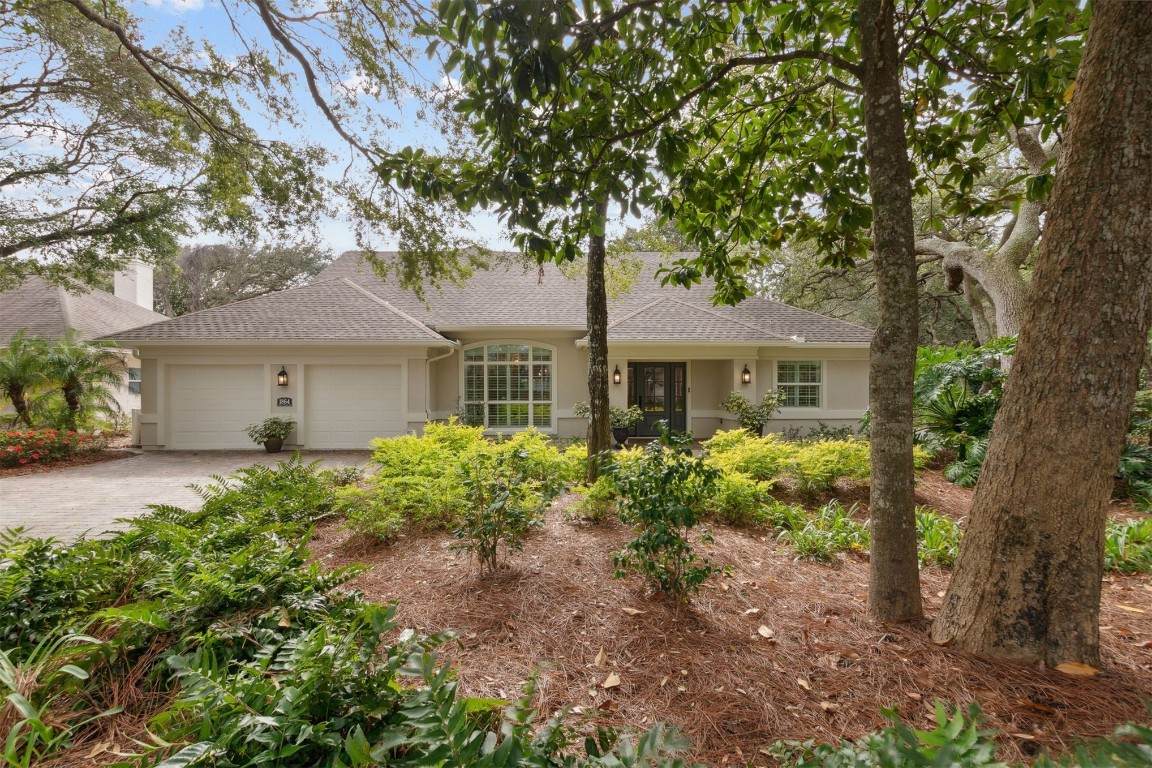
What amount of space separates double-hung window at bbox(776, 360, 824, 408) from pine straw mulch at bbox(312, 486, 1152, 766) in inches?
393

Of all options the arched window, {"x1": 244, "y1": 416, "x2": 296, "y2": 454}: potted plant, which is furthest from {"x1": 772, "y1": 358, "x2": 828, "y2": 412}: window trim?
{"x1": 244, "y1": 416, "x2": 296, "y2": 454}: potted plant

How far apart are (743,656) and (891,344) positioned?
1.87 m

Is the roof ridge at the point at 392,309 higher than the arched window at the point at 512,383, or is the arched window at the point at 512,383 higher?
the roof ridge at the point at 392,309

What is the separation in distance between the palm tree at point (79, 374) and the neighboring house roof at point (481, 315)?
5.26 feet

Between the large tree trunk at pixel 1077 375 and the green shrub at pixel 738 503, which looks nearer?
the large tree trunk at pixel 1077 375

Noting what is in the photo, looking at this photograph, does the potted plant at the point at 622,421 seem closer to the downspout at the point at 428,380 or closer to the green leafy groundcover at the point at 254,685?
the downspout at the point at 428,380

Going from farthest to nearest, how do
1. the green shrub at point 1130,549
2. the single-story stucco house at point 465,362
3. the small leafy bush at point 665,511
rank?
the single-story stucco house at point 465,362 < the green shrub at point 1130,549 < the small leafy bush at point 665,511

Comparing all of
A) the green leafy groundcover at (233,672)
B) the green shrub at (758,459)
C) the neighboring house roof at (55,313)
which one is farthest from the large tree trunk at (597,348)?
the neighboring house roof at (55,313)

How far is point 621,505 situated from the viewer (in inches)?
140

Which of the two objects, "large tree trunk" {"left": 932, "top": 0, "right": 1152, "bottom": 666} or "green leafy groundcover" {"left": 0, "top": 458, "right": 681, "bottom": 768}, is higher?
"large tree trunk" {"left": 932, "top": 0, "right": 1152, "bottom": 666}

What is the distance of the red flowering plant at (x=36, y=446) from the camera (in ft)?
32.9

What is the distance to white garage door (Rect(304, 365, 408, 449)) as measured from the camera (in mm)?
12406

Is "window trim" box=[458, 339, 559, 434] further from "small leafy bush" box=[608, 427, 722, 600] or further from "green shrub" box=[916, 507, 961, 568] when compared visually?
"small leafy bush" box=[608, 427, 722, 600]

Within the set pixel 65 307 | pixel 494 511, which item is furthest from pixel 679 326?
pixel 65 307
